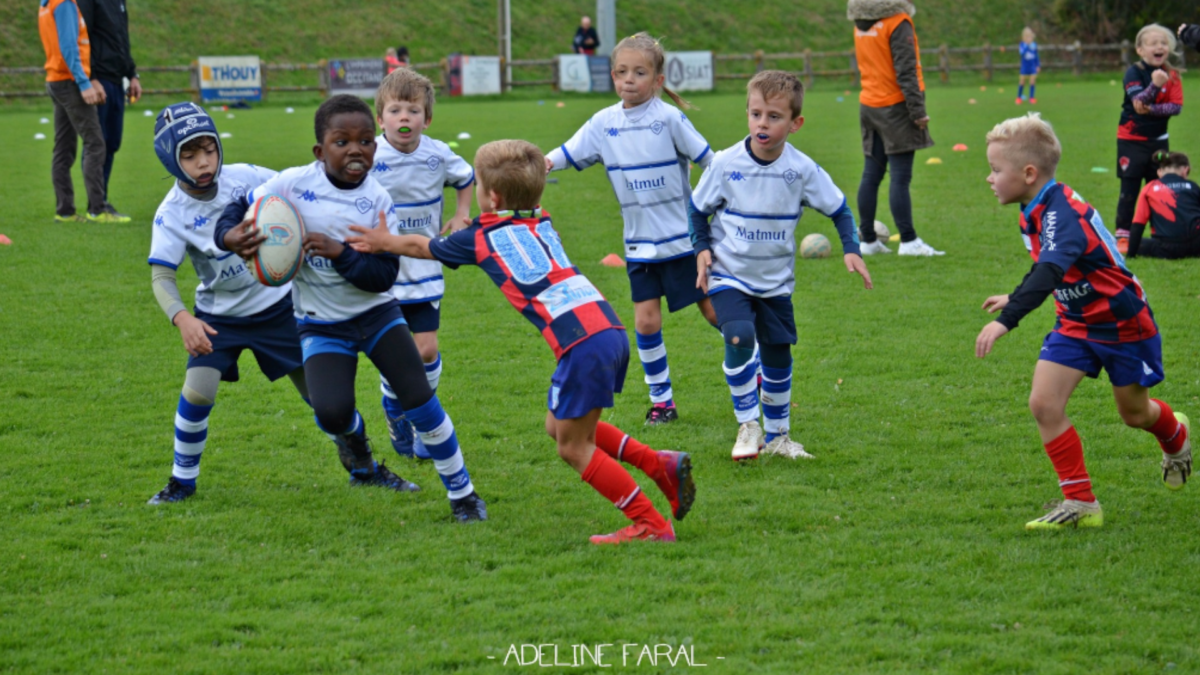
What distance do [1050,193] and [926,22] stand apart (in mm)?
48772

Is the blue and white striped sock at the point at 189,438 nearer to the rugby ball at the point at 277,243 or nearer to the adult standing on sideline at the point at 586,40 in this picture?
the rugby ball at the point at 277,243

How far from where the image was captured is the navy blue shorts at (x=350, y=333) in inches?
184

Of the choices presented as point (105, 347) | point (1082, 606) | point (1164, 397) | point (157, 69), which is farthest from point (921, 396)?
point (157, 69)

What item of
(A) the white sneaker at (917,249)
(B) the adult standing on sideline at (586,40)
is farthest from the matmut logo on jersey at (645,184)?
(B) the adult standing on sideline at (586,40)

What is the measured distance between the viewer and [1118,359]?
4359 mm

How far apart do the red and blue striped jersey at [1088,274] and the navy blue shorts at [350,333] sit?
8.29 feet

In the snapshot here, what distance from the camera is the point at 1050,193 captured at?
171 inches

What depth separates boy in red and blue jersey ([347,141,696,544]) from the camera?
421 cm

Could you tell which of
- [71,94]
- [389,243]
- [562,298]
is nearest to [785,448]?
[562,298]

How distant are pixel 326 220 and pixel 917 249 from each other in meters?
7.12

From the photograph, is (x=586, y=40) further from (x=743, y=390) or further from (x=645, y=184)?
(x=743, y=390)

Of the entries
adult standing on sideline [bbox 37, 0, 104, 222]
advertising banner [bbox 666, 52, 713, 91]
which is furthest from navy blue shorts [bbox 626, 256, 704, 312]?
advertising banner [bbox 666, 52, 713, 91]

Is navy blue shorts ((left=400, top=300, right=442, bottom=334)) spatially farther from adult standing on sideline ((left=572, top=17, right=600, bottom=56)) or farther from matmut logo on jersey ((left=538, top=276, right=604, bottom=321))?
adult standing on sideline ((left=572, top=17, right=600, bottom=56))

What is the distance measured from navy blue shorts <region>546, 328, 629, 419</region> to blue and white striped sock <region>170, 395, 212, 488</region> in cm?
164
